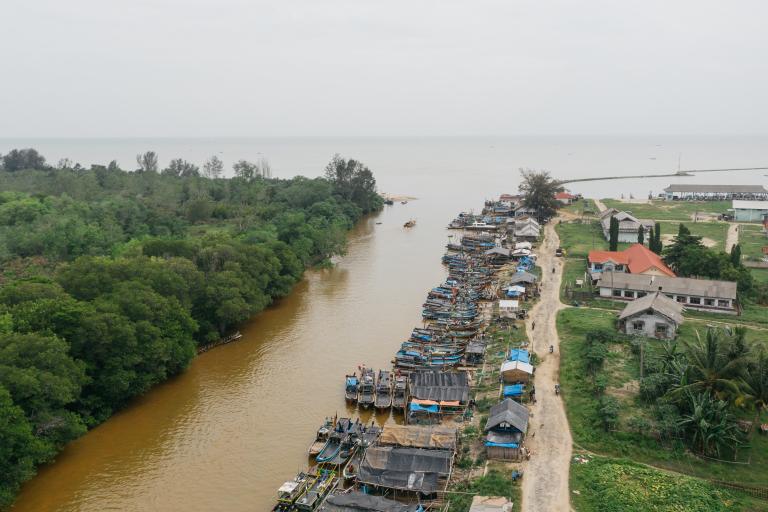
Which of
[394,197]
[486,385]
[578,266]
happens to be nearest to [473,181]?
[394,197]

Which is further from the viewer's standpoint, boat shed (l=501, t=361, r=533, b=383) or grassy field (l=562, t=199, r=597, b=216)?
grassy field (l=562, t=199, r=597, b=216)

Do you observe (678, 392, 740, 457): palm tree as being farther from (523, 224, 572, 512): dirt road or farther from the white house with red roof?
the white house with red roof

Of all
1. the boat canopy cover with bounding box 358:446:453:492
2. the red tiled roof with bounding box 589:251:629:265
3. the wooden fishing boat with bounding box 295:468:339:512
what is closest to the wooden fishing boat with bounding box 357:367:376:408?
the boat canopy cover with bounding box 358:446:453:492

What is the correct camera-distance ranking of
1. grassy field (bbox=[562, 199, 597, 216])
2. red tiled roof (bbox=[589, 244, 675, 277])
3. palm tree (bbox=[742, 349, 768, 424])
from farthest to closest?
grassy field (bbox=[562, 199, 597, 216])
red tiled roof (bbox=[589, 244, 675, 277])
palm tree (bbox=[742, 349, 768, 424])

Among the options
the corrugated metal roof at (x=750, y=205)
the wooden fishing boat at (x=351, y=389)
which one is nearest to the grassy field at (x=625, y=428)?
the wooden fishing boat at (x=351, y=389)

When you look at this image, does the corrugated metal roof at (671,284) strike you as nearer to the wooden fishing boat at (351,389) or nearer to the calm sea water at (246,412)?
the calm sea water at (246,412)

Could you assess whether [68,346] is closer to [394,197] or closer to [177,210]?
[177,210]
